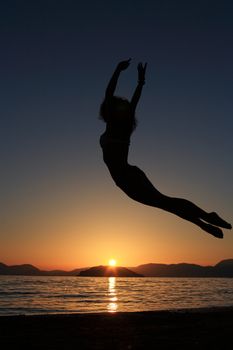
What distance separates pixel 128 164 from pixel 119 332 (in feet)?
7.97

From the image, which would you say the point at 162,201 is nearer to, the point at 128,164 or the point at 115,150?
the point at 128,164

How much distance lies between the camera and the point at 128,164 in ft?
21.4

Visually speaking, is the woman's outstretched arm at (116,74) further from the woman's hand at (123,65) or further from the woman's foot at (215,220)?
the woman's foot at (215,220)

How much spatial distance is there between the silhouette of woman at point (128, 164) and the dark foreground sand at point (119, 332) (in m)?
1.67

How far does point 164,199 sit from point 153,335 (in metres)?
1.96

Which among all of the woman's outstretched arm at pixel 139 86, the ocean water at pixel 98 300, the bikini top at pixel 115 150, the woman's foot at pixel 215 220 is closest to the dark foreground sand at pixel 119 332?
the woman's foot at pixel 215 220

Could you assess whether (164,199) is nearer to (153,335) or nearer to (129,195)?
(129,195)

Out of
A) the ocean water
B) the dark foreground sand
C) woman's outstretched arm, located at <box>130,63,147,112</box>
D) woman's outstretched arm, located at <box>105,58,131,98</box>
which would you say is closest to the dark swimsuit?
woman's outstretched arm, located at <box>130,63,147,112</box>

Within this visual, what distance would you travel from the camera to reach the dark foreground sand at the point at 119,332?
5.04m

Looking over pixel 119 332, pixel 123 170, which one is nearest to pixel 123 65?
pixel 123 170

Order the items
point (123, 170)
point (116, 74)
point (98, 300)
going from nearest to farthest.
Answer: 1. point (116, 74)
2. point (123, 170)
3. point (98, 300)

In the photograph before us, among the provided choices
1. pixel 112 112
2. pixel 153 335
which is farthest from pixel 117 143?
pixel 153 335

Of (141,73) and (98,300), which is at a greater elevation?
(141,73)

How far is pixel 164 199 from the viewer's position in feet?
21.4
